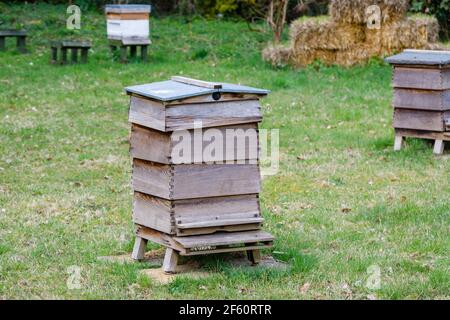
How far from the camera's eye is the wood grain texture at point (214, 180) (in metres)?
6.72

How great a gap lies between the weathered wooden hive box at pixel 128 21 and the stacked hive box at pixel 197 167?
461 inches

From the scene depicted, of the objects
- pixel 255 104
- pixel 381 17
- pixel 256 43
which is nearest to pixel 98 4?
pixel 256 43

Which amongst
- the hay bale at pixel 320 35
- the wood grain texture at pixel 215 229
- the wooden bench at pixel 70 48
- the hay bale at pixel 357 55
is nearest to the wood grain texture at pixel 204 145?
the wood grain texture at pixel 215 229

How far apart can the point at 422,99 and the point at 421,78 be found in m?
0.28

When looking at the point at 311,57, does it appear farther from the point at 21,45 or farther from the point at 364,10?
the point at 21,45

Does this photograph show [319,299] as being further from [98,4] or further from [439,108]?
[98,4]

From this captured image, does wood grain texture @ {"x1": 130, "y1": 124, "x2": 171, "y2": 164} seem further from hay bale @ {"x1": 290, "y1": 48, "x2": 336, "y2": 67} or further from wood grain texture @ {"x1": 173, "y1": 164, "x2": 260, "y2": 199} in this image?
hay bale @ {"x1": 290, "y1": 48, "x2": 336, "y2": 67}

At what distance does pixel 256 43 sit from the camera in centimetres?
2078

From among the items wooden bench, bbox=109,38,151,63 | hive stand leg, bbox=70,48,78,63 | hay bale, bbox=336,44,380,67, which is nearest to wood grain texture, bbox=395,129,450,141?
hay bale, bbox=336,44,380,67

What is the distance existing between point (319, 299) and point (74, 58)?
13.0 m

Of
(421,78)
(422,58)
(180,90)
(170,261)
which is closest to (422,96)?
(421,78)

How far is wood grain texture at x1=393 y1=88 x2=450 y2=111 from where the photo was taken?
11.3 meters

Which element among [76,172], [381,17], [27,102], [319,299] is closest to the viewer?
[319,299]

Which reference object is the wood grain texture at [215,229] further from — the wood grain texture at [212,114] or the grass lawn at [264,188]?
the wood grain texture at [212,114]
